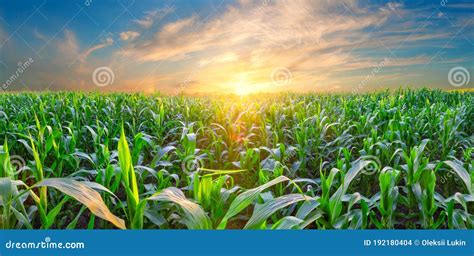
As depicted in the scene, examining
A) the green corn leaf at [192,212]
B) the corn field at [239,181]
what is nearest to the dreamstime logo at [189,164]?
the corn field at [239,181]

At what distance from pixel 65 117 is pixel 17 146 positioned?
1492 millimetres

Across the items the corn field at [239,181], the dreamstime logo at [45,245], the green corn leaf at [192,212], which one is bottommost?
the dreamstime logo at [45,245]

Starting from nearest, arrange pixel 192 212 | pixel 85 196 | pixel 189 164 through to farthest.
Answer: pixel 85 196 → pixel 192 212 → pixel 189 164

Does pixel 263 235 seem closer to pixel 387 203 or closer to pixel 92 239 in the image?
pixel 92 239

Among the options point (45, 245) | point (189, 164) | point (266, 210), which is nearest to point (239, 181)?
point (189, 164)

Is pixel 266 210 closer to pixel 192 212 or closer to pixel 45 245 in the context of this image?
pixel 192 212

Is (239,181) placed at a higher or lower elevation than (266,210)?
higher

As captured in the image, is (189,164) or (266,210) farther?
(189,164)

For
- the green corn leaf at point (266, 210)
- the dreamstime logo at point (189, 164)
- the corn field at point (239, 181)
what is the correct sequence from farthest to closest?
the dreamstime logo at point (189, 164) → the corn field at point (239, 181) → the green corn leaf at point (266, 210)

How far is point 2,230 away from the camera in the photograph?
168 centimetres

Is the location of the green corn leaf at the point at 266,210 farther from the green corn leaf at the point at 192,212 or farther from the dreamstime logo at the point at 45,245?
the dreamstime logo at the point at 45,245

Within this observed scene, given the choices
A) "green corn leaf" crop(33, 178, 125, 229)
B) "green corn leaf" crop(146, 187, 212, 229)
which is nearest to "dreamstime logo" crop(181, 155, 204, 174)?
"green corn leaf" crop(146, 187, 212, 229)

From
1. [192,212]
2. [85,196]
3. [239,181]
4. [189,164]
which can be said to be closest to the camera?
[85,196]

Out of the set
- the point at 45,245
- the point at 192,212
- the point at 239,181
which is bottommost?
the point at 45,245
